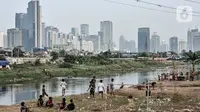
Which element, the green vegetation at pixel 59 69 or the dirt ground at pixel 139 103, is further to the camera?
the green vegetation at pixel 59 69

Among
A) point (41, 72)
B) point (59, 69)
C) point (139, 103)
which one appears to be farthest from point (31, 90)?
point (59, 69)

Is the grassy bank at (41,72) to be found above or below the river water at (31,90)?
above

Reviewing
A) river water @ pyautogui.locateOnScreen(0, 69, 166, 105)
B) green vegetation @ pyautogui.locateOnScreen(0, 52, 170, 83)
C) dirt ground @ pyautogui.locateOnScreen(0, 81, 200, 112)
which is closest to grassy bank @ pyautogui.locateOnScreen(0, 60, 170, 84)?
green vegetation @ pyautogui.locateOnScreen(0, 52, 170, 83)

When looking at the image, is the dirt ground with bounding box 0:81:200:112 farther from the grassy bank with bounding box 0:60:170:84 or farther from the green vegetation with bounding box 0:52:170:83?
the green vegetation with bounding box 0:52:170:83

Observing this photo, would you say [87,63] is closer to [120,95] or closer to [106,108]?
[120,95]

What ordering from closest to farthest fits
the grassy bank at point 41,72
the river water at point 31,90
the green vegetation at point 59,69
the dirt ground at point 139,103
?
the dirt ground at point 139,103 → the river water at point 31,90 → the grassy bank at point 41,72 → the green vegetation at point 59,69

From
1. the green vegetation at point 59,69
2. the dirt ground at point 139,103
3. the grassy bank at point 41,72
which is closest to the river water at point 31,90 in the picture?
the grassy bank at point 41,72

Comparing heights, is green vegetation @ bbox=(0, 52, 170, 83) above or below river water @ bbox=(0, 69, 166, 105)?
above

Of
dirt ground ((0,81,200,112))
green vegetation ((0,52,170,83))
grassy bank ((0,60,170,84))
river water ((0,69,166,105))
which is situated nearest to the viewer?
dirt ground ((0,81,200,112))

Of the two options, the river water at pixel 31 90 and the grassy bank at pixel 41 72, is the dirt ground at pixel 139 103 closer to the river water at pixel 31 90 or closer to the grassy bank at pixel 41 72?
the river water at pixel 31 90

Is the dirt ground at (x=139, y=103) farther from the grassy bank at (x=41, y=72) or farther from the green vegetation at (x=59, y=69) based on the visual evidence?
the green vegetation at (x=59, y=69)

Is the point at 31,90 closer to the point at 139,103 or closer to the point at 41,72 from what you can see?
the point at 139,103

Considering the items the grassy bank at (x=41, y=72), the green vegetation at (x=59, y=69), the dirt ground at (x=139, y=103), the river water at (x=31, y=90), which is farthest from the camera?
the green vegetation at (x=59, y=69)

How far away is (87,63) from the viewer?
115 meters
